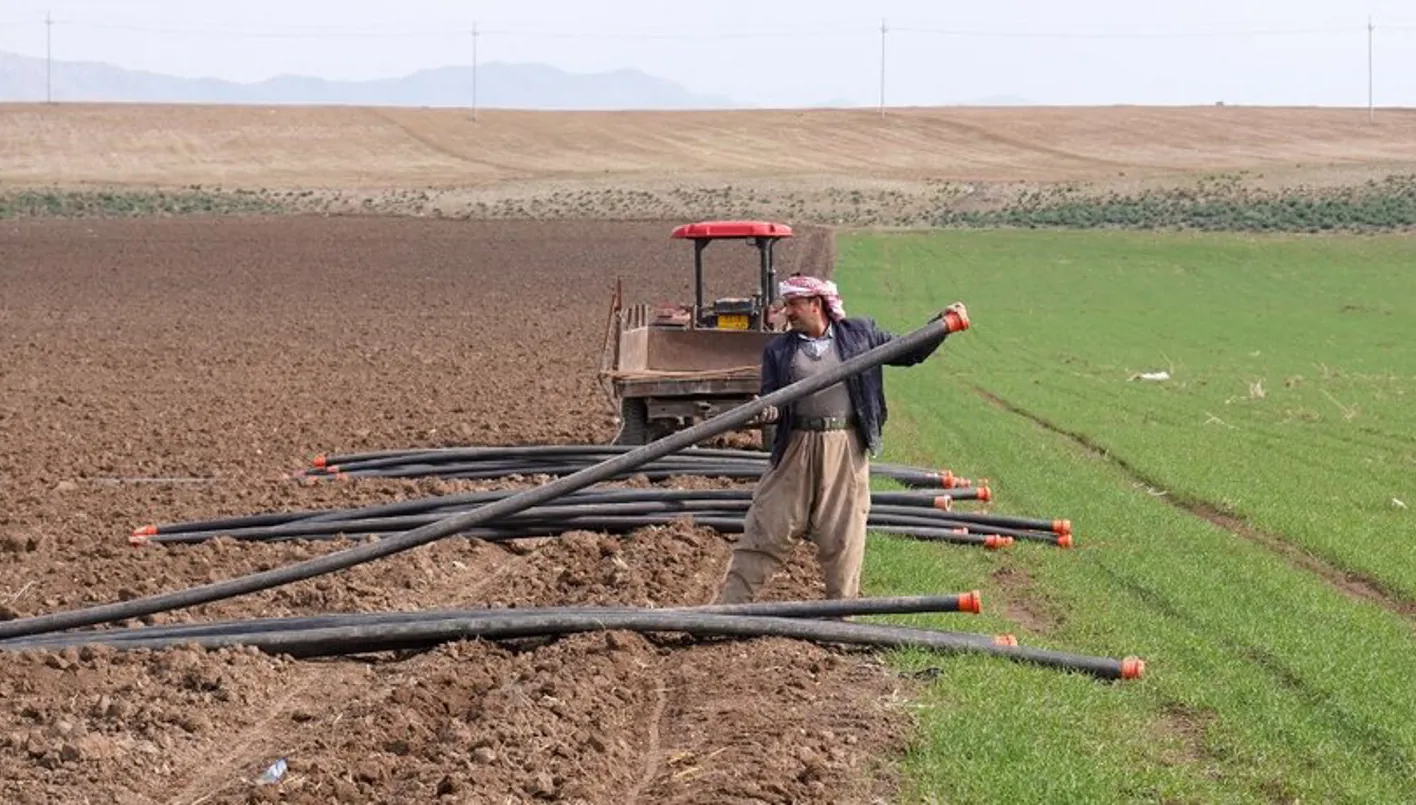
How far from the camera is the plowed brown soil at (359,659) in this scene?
7641mm

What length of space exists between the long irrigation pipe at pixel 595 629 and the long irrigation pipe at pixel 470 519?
0.80 ft

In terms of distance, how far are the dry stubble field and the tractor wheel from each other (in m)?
1.41

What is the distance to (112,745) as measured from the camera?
313 inches

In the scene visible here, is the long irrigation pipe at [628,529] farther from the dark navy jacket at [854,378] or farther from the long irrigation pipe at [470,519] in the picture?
the dark navy jacket at [854,378]

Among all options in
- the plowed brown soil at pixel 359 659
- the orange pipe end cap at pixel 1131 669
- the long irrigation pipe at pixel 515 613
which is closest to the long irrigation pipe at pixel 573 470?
the plowed brown soil at pixel 359 659

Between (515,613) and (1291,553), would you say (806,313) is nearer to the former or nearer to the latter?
(515,613)

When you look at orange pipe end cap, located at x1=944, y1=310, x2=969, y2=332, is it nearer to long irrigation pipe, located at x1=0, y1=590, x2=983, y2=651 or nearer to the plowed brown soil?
long irrigation pipe, located at x1=0, y1=590, x2=983, y2=651

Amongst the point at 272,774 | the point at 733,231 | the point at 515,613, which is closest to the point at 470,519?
the point at 515,613

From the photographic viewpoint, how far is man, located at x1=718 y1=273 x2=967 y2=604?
34.3 ft

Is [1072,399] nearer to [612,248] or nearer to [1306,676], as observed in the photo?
[1306,676]

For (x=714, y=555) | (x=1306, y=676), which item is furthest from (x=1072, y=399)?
(x=1306, y=676)

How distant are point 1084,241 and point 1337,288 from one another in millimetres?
12693

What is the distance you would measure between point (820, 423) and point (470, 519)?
185cm

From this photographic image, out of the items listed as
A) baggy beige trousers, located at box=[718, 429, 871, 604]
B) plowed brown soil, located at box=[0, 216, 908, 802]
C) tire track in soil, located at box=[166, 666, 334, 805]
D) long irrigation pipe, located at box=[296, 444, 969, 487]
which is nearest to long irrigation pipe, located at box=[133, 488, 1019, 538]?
plowed brown soil, located at box=[0, 216, 908, 802]
